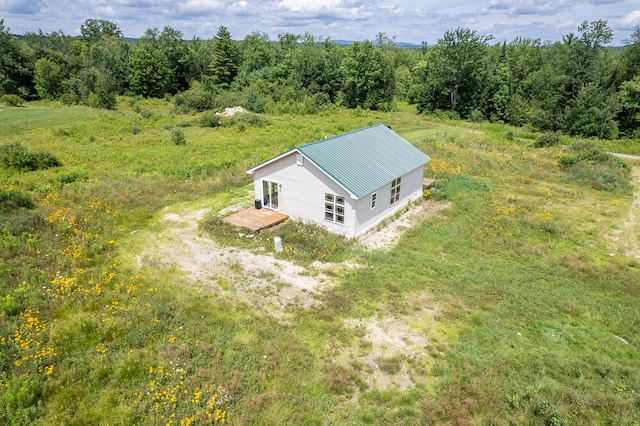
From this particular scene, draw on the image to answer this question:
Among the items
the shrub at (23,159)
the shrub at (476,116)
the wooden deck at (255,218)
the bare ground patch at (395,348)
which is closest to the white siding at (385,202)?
the wooden deck at (255,218)

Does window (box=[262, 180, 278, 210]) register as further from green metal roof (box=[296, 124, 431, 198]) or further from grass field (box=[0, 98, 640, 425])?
green metal roof (box=[296, 124, 431, 198])

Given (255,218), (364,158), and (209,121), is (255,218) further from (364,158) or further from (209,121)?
(209,121)

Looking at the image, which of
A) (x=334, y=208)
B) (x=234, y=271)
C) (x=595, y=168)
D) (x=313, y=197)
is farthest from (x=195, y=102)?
(x=595, y=168)

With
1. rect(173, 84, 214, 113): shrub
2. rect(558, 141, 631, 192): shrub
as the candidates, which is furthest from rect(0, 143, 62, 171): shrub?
rect(558, 141, 631, 192): shrub

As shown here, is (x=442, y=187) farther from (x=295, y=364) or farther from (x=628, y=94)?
(x=628, y=94)

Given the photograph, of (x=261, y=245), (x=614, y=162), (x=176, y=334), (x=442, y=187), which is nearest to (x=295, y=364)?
(x=176, y=334)

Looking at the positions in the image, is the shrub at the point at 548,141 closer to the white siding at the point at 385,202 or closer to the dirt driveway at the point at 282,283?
the white siding at the point at 385,202

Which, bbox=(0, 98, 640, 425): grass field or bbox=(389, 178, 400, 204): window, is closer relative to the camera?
bbox=(0, 98, 640, 425): grass field
